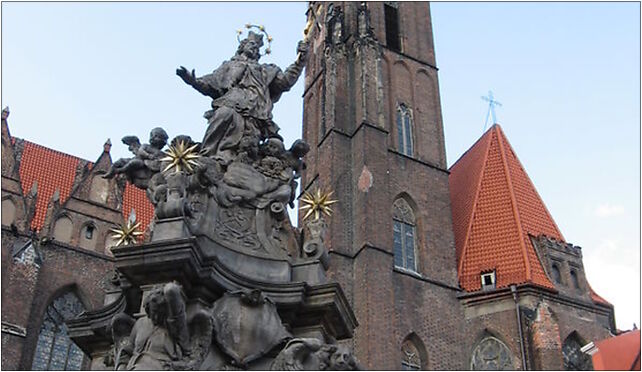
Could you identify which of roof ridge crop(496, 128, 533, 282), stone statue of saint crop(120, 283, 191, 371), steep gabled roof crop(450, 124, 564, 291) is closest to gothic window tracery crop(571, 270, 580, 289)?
steep gabled roof crop(450, 124, 564, 291)

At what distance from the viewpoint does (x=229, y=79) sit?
26.7 feet

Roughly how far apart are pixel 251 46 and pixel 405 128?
16413 mm

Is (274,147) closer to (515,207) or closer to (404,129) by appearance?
(515,207)

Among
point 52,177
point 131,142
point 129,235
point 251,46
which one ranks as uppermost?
point 52,177

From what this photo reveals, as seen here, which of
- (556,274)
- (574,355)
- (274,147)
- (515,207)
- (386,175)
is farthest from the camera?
(515,207)

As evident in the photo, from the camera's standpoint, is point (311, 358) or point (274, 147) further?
point (274, 147)

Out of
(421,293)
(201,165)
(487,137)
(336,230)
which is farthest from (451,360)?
(201,165)

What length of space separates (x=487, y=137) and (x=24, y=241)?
15.2m

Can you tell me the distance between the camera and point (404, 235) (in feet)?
72.3

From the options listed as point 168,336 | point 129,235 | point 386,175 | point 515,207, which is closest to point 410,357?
point 386,175

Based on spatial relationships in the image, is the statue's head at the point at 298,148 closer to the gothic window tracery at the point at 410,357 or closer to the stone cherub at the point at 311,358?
the stone cherub at the point at 311,358

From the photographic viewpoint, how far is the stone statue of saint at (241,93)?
24.7ft

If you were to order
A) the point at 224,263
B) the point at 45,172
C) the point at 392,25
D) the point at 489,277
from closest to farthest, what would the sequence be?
the point at 224,263
the point at 489,277
the point at 45,172
the point at 392,25

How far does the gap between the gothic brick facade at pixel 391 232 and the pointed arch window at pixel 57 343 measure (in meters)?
0.19
